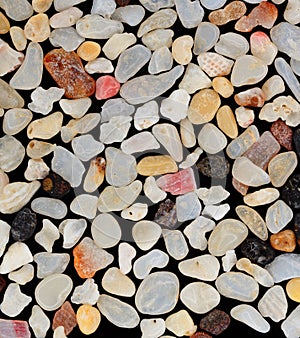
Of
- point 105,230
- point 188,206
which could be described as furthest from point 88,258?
point 188,206

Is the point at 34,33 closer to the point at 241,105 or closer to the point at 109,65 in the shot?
the point at 109,65

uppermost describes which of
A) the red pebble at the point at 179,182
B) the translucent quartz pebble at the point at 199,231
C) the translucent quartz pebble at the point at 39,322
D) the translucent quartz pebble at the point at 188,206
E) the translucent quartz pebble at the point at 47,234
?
the red pebble at the point at 179,182

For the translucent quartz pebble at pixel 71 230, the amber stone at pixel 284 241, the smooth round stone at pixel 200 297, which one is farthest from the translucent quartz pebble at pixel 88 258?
the amber stone at pixel 284 241

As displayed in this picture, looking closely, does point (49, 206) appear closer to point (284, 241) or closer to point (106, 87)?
point (106, 87)

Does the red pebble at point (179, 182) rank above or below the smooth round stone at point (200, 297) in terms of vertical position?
above

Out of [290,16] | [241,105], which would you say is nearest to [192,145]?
[241,105]

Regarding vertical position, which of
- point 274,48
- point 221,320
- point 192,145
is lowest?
point 221,320

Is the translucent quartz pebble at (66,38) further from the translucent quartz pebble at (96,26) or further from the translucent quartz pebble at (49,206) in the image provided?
the translucent quartz pebble at (49,206)
